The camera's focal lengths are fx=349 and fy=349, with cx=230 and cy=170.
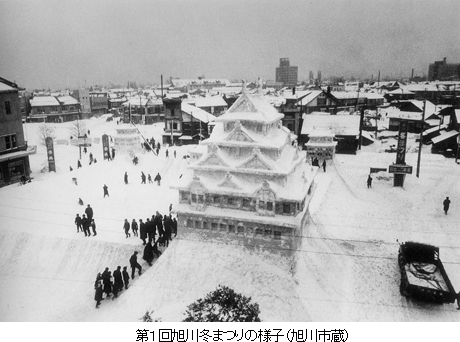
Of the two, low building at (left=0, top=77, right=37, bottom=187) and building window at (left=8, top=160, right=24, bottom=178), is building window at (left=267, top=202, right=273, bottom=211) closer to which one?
low building at (left=0, top=77, right=37, bottom=187)

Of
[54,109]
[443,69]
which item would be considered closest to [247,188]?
[443,69]

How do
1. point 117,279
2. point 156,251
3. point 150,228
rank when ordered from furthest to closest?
1. point 150,228
2. point 156,251
3. point 117,279

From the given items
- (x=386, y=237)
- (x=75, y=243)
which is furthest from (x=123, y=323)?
(x=386, y=237)

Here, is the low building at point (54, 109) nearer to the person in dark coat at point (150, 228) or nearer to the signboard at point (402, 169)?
the person in dark coat at point (150, 228)

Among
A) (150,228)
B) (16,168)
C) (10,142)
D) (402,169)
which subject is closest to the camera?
(150,228)

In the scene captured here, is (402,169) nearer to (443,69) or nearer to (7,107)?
(443,69)

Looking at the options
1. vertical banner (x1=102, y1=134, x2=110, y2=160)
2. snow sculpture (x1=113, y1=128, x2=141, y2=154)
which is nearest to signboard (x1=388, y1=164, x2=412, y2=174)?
snow sculpture (x1=113, y1=128, x2=141, y2=154)

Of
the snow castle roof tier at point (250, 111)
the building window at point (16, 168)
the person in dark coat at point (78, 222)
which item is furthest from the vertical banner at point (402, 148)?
the building window at point (16, 168)
